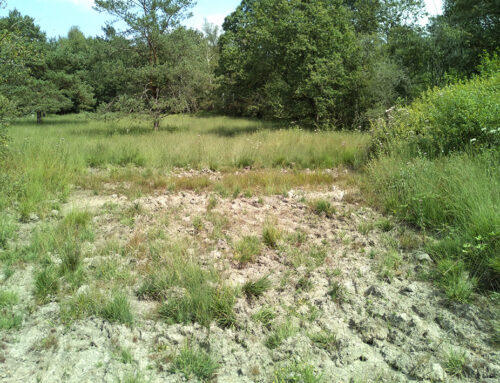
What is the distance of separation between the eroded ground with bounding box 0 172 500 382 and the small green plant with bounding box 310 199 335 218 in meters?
0.45

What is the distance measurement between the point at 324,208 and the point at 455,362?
10.5 feet

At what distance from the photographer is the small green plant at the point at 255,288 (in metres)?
3.42

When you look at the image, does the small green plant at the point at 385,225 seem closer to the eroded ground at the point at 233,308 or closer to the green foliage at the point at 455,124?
the eroded ground at the point at 233,308

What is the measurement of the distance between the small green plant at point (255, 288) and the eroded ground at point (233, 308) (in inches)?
0.6

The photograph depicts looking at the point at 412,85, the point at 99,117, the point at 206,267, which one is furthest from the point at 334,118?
the point at 206,267

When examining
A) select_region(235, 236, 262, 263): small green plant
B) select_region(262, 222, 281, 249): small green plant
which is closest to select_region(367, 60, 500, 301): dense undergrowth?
select_region(262, 222, 281, 249): small green plant

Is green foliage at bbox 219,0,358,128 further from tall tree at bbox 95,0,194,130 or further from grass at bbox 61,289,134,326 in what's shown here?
grass at bbox 61,289,134,326

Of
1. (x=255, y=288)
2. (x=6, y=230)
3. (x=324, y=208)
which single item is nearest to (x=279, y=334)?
(x=255, y=288)

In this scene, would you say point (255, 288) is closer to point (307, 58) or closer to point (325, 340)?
point (325, 340)

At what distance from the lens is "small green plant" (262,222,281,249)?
4.45 m

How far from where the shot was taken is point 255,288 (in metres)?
3.43

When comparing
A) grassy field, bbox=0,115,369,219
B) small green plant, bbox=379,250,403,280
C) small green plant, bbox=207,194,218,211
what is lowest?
small green plant, bbox=379,250,403,280

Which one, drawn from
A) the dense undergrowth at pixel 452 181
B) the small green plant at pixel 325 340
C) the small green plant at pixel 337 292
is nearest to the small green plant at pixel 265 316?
the small green plant at pixel 325 340

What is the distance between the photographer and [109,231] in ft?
15.6
